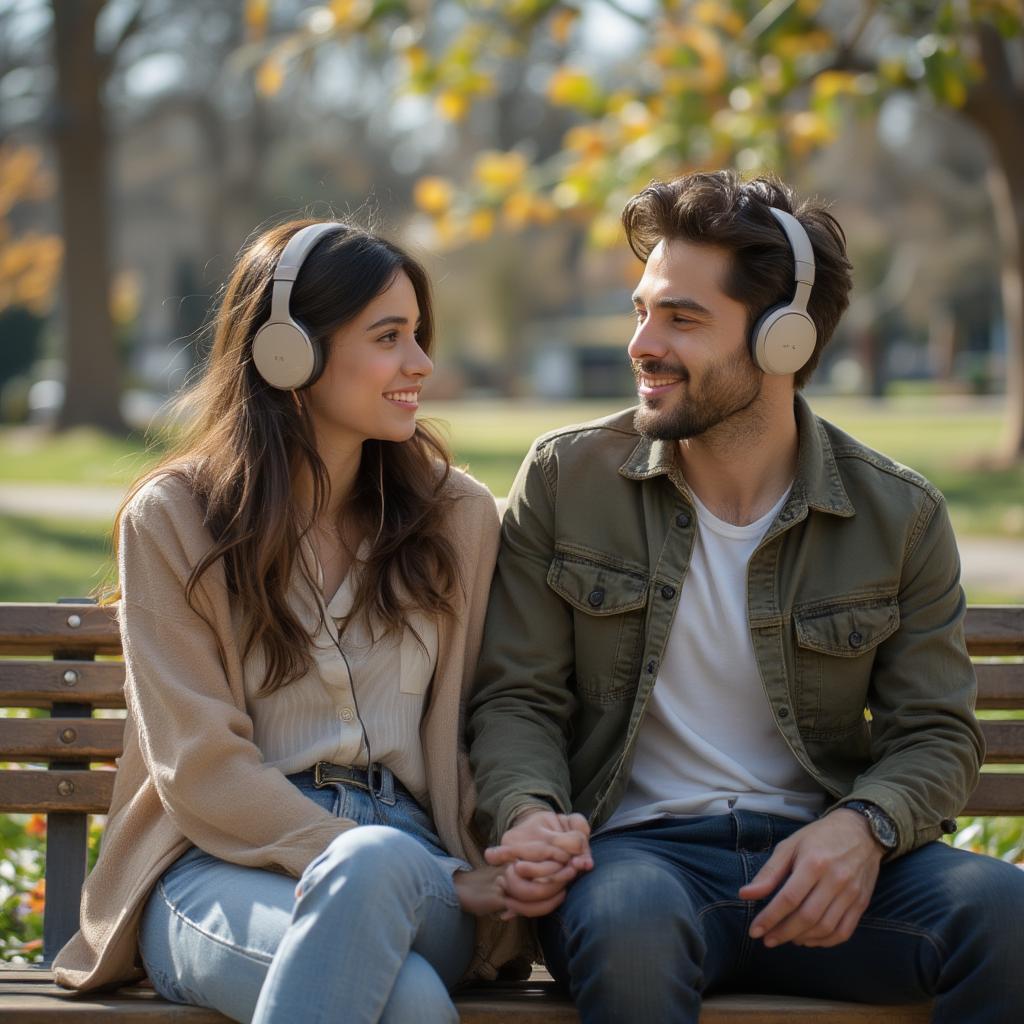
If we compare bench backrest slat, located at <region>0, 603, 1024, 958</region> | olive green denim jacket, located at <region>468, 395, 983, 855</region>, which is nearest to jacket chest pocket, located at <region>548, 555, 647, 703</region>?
olive green denim jacket, located at <region>468, 395, 983, 855</region>

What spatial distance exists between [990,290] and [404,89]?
4045 centimetres

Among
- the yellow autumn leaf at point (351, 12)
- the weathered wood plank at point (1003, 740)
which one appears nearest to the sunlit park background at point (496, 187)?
the yellow autumn leaf at point (351, 12)

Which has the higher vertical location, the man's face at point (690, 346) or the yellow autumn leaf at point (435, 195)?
the yellow autumn leaf at point (435, 195)

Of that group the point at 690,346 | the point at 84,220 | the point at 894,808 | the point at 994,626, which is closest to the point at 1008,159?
the point at 994,626

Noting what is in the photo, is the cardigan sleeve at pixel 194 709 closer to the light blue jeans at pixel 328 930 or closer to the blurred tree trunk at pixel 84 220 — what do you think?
the light blue jeans at pixel 328 930

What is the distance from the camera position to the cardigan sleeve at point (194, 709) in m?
3.03

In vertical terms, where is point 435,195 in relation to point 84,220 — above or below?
below

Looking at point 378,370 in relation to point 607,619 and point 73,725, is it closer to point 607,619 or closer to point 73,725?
point 607,619

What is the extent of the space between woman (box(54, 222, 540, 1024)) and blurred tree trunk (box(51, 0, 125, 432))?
16278 mm

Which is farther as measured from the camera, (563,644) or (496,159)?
(496,159)

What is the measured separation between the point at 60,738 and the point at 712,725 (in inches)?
60.4

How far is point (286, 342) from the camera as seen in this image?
127 inches

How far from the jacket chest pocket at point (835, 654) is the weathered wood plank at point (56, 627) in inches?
62.9

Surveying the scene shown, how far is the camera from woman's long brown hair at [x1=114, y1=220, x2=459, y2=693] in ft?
10.6
